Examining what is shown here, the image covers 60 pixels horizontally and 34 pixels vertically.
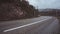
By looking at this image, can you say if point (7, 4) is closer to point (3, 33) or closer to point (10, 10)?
point (10, 10)

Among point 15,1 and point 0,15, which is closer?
point 0,15

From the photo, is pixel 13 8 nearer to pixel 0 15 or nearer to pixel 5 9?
pixel 5 9

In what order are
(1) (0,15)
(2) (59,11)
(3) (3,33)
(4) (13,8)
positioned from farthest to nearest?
1. (2) (59,11)
2. (4) (13,8)
3. (1) (0,15)
4. (3) (3,33)

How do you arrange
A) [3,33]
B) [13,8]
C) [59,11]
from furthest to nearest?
1. [59,11]
2. [13,8]
3. [3,33]

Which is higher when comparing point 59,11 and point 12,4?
point 12,4

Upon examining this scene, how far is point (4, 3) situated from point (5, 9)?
197 centimetres

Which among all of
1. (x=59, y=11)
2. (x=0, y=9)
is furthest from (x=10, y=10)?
(x=59, y=11)

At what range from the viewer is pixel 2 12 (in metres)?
36.4

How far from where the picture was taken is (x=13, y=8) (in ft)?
140

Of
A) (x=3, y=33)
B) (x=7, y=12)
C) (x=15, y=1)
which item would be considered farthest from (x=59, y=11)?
(x=3, y=33)

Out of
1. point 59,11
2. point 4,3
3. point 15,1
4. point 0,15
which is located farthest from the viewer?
point 59,11

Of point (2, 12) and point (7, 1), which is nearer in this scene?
point (2, 12)

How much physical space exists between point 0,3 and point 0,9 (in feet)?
7.95

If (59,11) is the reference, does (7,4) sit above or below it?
above
